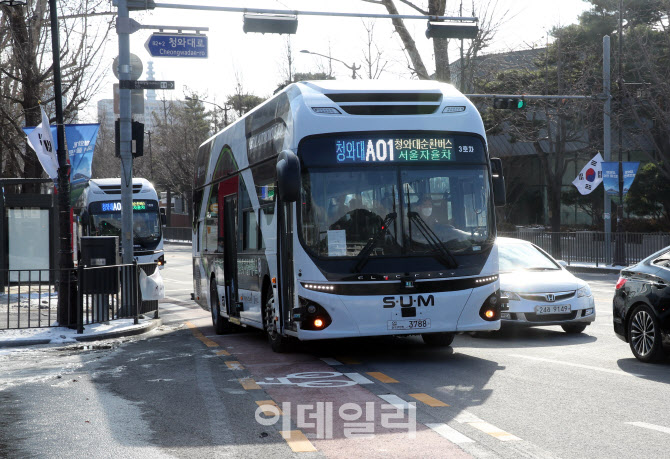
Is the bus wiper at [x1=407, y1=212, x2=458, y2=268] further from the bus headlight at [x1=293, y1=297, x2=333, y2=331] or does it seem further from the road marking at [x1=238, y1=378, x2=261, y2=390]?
the road marking at [x1=238, y1=378, x2=261, y2=390]

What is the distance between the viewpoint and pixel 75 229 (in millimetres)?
32688

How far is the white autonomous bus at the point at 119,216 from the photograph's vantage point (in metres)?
29.9

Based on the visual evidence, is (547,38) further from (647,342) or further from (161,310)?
(647,342)

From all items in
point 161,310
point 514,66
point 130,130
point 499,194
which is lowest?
point 161,310

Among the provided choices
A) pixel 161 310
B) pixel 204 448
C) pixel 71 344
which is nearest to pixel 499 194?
pixel 204 448

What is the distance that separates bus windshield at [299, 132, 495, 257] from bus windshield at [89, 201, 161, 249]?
67.8ft

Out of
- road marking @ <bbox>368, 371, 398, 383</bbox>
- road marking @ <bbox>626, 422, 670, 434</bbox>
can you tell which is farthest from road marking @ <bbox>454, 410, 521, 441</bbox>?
road marking @ <bbox>368, 371, 398, 383</bbox>

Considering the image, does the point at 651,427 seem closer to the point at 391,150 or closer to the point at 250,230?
the point at 391,150

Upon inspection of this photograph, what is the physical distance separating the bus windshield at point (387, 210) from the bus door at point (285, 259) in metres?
0.31

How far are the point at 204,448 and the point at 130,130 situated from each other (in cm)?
1182

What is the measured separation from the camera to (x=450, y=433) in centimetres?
671

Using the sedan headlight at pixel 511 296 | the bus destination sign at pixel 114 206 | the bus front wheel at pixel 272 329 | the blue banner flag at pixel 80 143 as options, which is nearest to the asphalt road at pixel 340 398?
the bus front wheel at pixel 272 329

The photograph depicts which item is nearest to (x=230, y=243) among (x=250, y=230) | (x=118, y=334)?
(x=250, y=230)

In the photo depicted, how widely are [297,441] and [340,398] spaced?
67.3 inches
